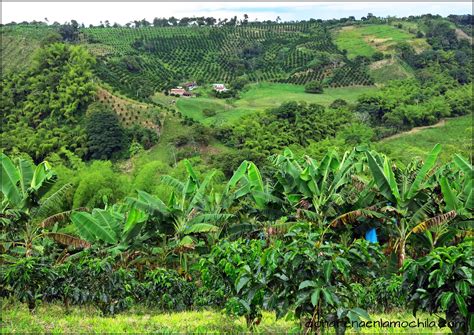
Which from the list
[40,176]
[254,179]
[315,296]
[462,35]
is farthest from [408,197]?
[462,35]

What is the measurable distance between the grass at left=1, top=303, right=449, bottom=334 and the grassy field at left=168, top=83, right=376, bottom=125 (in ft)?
132

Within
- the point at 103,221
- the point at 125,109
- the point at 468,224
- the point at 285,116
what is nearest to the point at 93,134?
the point at 125,109

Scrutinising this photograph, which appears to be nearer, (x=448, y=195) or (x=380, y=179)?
(x=448, y=195)

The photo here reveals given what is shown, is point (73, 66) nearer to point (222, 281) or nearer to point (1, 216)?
point (1, 216)

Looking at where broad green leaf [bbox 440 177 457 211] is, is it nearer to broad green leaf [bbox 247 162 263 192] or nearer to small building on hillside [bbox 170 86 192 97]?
broad green leaf [bbox 247 162 263 192]

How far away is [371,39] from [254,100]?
129ft

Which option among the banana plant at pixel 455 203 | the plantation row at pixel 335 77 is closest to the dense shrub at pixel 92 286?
the banana plant at pixel 455 203

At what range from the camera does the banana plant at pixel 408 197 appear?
1065 centimetres

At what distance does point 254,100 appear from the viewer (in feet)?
199

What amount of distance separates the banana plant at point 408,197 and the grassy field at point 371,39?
7392 cm

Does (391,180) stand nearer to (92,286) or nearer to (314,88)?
(92,286)

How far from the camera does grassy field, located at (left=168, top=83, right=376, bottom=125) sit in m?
52.2

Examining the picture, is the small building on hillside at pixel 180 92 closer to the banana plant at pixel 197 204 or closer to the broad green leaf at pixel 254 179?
the banana plant at pixel 197 204

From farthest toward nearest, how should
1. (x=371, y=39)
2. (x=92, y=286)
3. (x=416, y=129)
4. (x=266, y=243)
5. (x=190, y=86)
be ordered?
(x=371, y=39) → (x=190, y=86) → (x=416, y=129) → (x=92, y=286) → (x=266, y=243)
